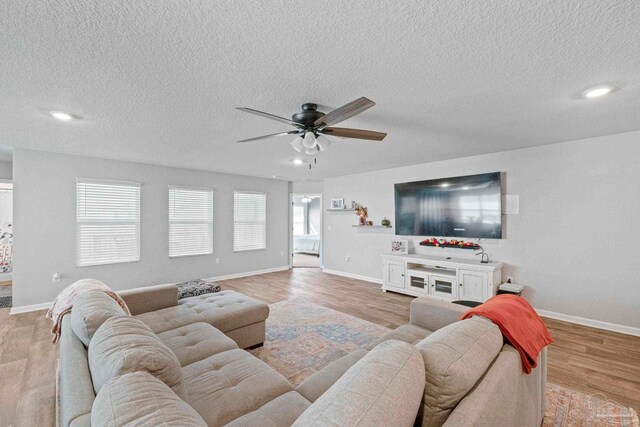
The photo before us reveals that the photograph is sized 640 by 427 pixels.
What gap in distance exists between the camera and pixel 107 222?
483 centimetres

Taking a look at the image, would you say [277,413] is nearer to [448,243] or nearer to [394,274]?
[394,274]

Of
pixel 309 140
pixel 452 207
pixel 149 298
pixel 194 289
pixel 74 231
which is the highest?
pixel 309 140

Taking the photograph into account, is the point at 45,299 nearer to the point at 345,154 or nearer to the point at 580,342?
the point at 345,154

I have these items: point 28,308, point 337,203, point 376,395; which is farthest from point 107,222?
point 376,395

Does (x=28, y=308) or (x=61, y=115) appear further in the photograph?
(x=28, y=308)

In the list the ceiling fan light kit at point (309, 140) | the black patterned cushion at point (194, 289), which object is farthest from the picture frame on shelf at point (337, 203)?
the ceiling fan light kit at point (309, 140)

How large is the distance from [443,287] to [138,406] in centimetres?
455

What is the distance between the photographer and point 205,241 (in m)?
6.08

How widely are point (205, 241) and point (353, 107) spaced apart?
5150 millimetres

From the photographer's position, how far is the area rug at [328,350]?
6.47ft

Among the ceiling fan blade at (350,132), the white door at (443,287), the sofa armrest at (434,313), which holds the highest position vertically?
the ceiling fan blade at (350,132)

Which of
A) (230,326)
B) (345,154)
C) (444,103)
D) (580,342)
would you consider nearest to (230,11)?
(444,103)

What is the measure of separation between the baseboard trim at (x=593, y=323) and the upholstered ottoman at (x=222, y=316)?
12.9 ft

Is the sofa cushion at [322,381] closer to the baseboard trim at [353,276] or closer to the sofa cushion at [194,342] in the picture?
the sofa cushion at [194,342]
